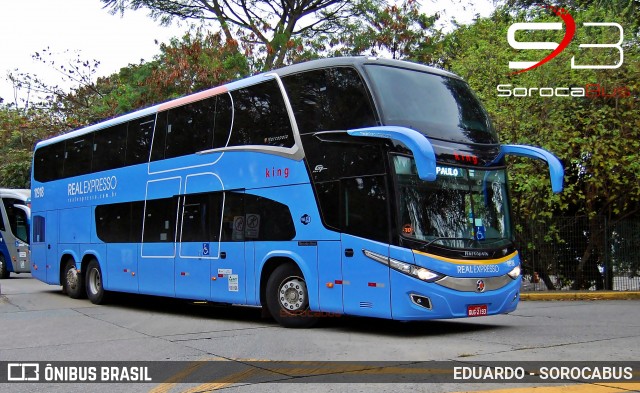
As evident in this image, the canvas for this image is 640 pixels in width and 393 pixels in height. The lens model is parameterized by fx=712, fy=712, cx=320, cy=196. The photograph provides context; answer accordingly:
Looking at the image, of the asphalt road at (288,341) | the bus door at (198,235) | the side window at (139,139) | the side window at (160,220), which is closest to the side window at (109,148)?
the side window at (139,139)

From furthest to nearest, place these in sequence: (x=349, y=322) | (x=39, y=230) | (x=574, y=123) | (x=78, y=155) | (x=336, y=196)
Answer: (x=39, y=230) → (x=574, y=123) → (x=78, y=155) → (x=349, y=322) → (x=336, y=196)

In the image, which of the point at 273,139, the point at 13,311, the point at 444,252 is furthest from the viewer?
the point at 13,311

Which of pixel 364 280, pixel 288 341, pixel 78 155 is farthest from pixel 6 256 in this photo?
pixel 364 280

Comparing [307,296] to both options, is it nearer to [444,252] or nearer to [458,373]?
[444,252]

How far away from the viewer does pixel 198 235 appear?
13195 millimetres

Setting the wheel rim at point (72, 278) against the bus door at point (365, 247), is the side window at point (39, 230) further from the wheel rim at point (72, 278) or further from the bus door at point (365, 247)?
the bus door at point (365, 247)

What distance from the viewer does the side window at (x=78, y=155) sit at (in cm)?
1698

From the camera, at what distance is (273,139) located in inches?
456

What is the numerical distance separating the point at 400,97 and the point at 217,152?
150 inches

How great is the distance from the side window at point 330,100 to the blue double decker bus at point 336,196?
0.02 m

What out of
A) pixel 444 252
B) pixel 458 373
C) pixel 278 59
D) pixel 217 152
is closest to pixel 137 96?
pixel 278 59

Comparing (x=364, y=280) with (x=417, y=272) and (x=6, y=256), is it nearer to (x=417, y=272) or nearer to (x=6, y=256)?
(x=417, y=272)

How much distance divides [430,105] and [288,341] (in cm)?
408

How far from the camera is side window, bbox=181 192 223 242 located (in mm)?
12758
